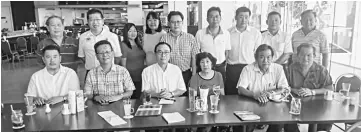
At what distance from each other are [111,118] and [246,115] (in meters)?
0.88

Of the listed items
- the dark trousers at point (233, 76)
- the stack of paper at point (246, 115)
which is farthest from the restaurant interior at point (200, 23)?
the dark trousers at point (233, 76)

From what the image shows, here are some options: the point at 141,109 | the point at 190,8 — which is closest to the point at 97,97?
the point at 141,109

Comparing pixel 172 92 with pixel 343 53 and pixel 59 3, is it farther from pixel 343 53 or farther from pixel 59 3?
pixel 59 3

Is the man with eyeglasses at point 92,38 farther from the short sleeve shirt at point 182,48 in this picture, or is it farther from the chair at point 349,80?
the chair at point 349,80

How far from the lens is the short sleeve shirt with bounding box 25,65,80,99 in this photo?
240cm

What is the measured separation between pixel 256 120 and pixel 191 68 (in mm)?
1447

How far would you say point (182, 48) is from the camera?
3076 mm

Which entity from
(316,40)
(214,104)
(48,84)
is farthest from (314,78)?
(48,84)

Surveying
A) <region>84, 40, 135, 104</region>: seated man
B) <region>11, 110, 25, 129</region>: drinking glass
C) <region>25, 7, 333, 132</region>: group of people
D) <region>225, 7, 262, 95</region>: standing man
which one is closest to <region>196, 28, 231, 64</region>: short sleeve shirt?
<region>25, 7, 333, 132</region>: group of people

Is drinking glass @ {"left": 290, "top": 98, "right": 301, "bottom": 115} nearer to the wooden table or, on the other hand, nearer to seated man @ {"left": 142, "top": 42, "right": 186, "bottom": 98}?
the wooden table

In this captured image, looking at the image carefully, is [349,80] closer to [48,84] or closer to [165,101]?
[165,101]

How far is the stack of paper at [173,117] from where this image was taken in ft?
6.03

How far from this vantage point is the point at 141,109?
2061 millimetres

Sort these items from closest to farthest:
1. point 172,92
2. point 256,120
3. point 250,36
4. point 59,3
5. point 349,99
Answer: point 256,120 < point 349,99 < point 172,92 < point 250,36 < point 59,3
